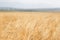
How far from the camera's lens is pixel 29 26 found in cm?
81

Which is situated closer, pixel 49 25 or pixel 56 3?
pixel 49 25

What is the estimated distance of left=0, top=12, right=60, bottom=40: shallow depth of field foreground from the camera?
73 cm

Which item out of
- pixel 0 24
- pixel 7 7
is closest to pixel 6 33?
pixel 0 24

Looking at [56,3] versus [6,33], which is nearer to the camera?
[6,33]

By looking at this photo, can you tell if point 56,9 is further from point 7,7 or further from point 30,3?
point 7,7

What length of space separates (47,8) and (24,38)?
0.50 metres

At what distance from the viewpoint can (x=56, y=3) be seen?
3.54 feet

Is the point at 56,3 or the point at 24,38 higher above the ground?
the point at 56,3

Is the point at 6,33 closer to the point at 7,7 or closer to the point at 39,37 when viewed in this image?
the point at 39,37

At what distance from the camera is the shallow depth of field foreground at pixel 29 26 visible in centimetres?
73

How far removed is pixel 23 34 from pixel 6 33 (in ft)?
0.41

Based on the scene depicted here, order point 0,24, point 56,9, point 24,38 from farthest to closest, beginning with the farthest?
point 56,9 → point 0,24 → point 24,38

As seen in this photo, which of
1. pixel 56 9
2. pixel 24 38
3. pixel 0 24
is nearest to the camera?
pixel 24 38

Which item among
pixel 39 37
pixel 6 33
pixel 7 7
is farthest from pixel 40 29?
pixel 7 7
